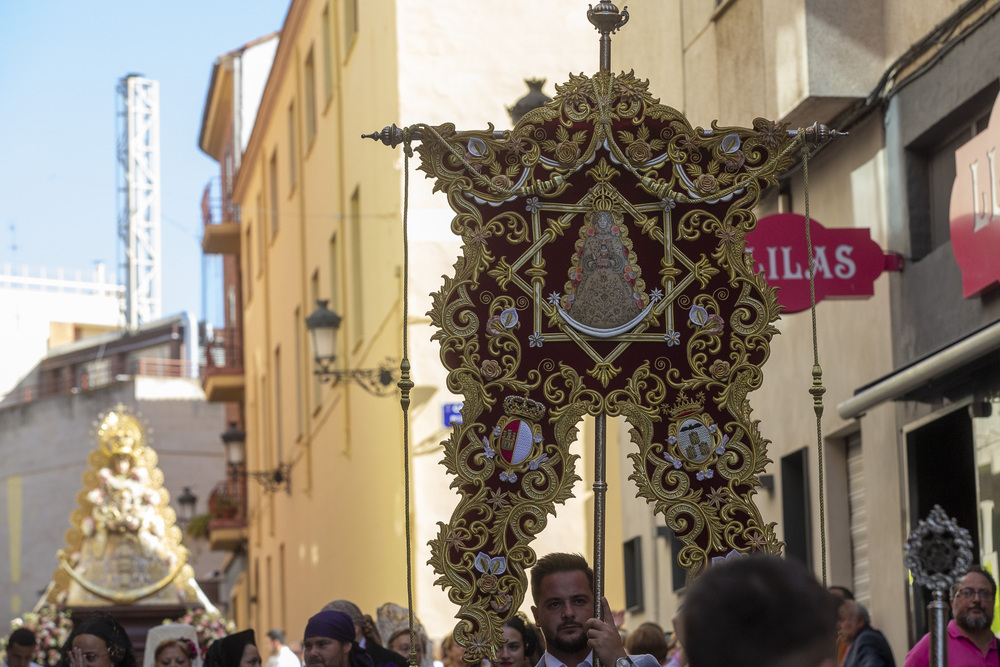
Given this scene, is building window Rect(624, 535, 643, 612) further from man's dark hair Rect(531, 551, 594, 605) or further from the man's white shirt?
man's dark hair Rect(531, 551, 594, 605)

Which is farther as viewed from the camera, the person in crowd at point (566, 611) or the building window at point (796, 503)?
the building window at point (796, 503)

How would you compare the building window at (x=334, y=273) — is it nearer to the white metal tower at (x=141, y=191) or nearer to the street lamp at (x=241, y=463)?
the street lamp at (x=241, y=463)

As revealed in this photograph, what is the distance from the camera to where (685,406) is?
7.34m

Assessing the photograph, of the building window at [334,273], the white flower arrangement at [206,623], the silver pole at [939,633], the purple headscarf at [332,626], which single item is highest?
the building window at [334,273]

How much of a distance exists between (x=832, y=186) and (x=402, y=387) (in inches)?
296

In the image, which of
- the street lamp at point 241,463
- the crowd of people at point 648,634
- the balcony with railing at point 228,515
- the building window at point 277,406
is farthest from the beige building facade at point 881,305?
the balcony with railing at point 228,515

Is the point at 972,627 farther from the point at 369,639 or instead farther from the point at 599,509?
the point at 369,639

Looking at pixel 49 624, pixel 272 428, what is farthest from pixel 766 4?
pixel 272 428

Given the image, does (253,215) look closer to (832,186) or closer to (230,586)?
(230,586)

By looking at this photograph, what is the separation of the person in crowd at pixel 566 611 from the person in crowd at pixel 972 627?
270 centimetres

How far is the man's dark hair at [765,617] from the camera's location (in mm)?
2879

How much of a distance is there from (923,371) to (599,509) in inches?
180

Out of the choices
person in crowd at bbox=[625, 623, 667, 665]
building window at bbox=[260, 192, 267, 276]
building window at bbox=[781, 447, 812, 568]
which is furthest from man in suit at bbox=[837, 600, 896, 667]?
building window at bbox=[260, 192, 267, 276]

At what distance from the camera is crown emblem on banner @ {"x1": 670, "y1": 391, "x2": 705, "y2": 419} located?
7336mm
